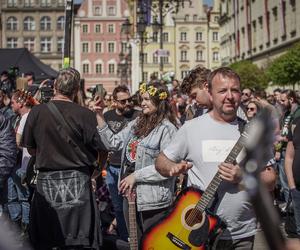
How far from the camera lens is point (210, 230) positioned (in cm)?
415

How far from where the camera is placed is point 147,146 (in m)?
6.14

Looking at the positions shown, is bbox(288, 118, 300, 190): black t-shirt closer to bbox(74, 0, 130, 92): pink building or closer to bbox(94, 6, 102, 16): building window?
bbox(74, 0, 130, 92): pink building

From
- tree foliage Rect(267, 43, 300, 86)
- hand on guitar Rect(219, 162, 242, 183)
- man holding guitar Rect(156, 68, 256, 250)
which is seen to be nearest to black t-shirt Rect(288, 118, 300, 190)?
man holding guitar Rect(156, 68, 256, 250)

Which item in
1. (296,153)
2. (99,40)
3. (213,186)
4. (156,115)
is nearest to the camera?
(213,186)

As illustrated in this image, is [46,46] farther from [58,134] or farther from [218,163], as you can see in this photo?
[218,163]

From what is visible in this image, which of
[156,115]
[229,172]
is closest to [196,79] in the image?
[156,115]

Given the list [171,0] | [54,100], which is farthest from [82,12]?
[54,100]

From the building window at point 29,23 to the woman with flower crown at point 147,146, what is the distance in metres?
99.0

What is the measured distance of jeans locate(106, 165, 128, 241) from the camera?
8.04m

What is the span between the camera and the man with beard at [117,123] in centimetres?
823

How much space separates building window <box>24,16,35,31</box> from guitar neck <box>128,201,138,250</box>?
326 feet

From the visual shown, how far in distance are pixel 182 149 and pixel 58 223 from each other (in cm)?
168

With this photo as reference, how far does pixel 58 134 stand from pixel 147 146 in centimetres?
94

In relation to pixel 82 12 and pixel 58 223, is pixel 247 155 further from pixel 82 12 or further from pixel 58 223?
pixel 82 12
